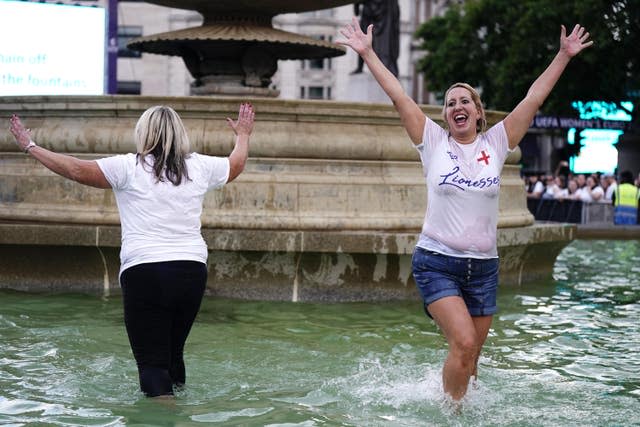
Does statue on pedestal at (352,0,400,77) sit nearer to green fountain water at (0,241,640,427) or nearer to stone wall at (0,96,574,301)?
stone wall at (0,96,574,301)

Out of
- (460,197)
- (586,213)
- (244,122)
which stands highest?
(244,122)

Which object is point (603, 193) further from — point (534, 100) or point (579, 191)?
point (534, 100)

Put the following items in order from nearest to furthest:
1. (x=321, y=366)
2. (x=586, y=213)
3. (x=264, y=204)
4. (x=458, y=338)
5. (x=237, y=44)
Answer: (x=458, y=338), (x=321, y=366), (x=264, y=204), (x=237, y=44), (x=586, y=213)

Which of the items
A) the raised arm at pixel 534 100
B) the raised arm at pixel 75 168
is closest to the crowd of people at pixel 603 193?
the raised arm at pixel 534 100

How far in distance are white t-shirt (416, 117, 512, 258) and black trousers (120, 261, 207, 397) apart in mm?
1209

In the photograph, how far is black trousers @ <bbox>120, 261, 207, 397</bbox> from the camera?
584 cm

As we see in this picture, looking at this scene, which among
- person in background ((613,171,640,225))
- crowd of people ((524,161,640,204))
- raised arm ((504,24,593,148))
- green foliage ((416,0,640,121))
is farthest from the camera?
green foliage ((416,0,640,121))

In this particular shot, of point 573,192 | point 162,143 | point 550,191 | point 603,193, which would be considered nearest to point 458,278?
point 162,143

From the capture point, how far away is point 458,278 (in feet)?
19.9

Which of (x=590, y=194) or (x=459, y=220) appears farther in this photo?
→ (x=590, y=194)

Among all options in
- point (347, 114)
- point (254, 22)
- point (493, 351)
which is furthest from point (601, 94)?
point (493, 351)

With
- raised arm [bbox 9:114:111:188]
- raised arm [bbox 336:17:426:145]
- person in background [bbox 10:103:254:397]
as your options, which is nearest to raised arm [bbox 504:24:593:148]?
raised arm [bbox 336:17:426:145]

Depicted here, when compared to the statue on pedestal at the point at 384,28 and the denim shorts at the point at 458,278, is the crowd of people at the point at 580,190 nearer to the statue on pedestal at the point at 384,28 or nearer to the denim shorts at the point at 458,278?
the statue on pedestal at the point at 384,28

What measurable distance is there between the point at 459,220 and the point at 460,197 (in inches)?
4.6
